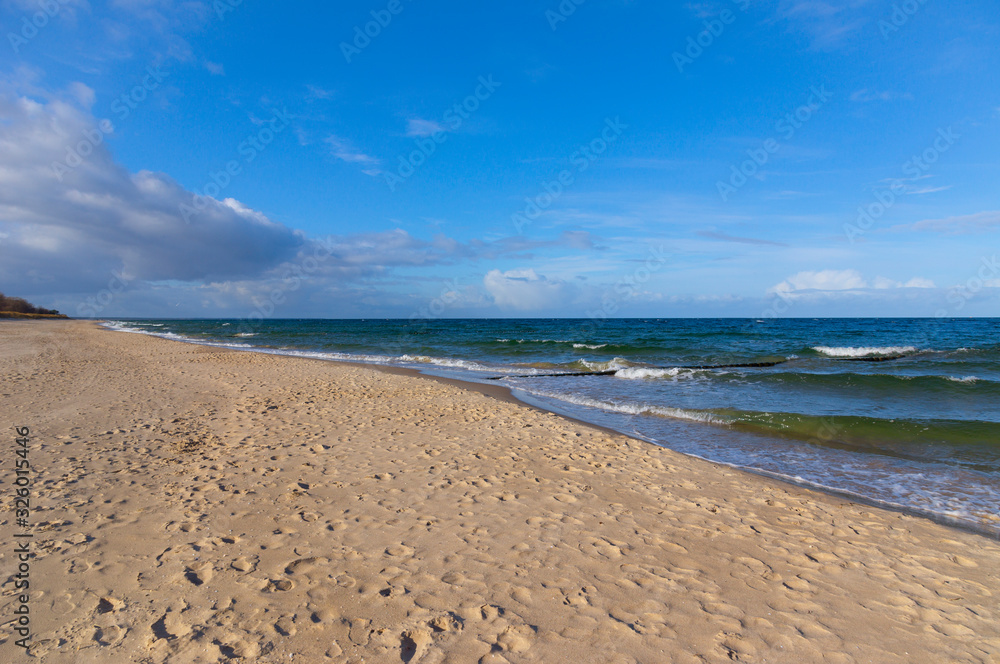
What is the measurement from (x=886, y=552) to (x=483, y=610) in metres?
4.45

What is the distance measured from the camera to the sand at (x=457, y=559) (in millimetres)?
3248

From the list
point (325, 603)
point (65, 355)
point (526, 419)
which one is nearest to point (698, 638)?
point (325, 603)

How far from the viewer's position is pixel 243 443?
782cm

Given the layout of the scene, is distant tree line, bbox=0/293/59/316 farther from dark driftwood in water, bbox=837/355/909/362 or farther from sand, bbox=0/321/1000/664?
dark driftwood in water, bbox=837/355/909/362

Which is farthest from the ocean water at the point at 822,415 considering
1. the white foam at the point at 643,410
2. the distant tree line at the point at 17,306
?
the distant tree line at the point at 17,306

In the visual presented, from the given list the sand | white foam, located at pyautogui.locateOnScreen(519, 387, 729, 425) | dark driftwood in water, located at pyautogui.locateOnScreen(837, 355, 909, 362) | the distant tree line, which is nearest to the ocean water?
white foam, located at pyautogui.locateOnScreen(519, 387, 729, 425)

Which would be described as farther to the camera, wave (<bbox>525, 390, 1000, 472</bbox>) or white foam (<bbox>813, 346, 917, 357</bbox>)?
white foam (<bbox>813, 346, 917, 357</bbox>)

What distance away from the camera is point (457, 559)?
14.1 ft

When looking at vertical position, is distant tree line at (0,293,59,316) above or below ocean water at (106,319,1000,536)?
above

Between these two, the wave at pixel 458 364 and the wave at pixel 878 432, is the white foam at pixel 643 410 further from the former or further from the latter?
the wave at pixel 458 364

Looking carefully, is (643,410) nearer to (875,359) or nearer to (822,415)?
(822,415)

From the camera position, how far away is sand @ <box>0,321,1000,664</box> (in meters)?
3.25

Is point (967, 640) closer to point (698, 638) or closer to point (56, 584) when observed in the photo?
point (698, 638)

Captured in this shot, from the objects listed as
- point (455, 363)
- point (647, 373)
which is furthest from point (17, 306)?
point (647, 373)
